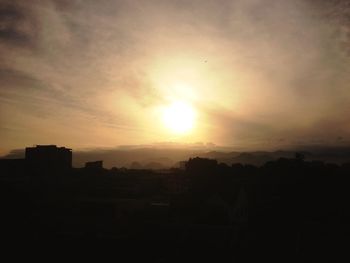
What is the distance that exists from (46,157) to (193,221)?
37.5 meters

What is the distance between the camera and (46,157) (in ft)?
217

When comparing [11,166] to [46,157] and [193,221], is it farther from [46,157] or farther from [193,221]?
[193,221]

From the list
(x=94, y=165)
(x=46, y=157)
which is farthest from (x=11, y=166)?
(x=94, y=165)

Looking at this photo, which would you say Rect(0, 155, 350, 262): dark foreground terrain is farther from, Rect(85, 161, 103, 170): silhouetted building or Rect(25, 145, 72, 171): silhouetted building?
Rect(85, 161, 103, 170): silhouetted building

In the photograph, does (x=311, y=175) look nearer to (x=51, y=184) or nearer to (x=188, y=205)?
(x=188, y=205)

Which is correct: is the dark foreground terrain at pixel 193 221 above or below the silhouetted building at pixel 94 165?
below

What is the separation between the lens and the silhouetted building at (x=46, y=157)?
216 ft

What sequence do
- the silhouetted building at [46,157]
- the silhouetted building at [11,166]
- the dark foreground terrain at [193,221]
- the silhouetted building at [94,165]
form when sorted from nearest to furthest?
the dark foreground terrain at [193,221], the silhouetted building at [46,157], the silhouetted building at [11,166], the silhouetted building at [94,165]

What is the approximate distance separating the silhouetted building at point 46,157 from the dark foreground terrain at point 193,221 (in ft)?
20.1

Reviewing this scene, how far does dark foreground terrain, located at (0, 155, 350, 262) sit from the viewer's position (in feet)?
88.1

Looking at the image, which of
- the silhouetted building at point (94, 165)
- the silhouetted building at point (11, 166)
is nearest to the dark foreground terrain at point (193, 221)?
the silhouetted building at point (11, 166)

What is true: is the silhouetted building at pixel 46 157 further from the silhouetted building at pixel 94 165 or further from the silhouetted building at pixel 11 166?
the silhouetted building at pixel 94 165

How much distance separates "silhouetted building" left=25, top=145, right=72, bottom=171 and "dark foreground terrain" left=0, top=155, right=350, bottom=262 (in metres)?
6.13

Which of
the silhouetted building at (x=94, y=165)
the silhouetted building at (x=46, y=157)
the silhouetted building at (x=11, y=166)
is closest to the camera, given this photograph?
the silhouetted building at (x=46, y=157)
